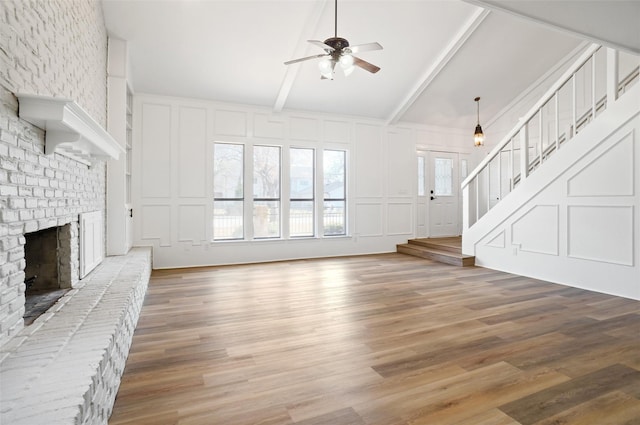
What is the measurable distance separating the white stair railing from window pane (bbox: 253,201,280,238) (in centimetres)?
346

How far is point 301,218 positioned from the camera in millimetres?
6711

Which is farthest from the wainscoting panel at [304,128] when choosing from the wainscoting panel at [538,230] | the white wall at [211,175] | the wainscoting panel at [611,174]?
the wainscoting panel at [611,174]

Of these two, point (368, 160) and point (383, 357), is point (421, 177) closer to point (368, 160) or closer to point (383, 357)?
point (368, 160)

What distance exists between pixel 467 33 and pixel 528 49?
1.61 metres

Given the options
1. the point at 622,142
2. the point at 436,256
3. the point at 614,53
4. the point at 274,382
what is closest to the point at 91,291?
the point at 274,382

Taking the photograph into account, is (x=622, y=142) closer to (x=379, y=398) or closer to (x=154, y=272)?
(x=379, y=398)

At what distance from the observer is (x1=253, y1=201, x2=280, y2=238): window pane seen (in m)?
6.35

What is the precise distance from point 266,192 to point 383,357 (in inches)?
177

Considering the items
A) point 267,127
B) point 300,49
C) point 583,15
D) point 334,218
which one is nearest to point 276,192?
point 267,127

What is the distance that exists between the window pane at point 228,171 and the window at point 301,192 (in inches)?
38.9

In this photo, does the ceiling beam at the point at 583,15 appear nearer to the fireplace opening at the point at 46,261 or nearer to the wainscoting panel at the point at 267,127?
the fireplace opening at the point at 46,261

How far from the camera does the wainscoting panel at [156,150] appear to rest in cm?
556

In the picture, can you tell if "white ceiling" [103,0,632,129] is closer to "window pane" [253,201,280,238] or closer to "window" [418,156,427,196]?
"window" [418,156,427,196]

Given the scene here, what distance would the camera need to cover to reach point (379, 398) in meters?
1.91
